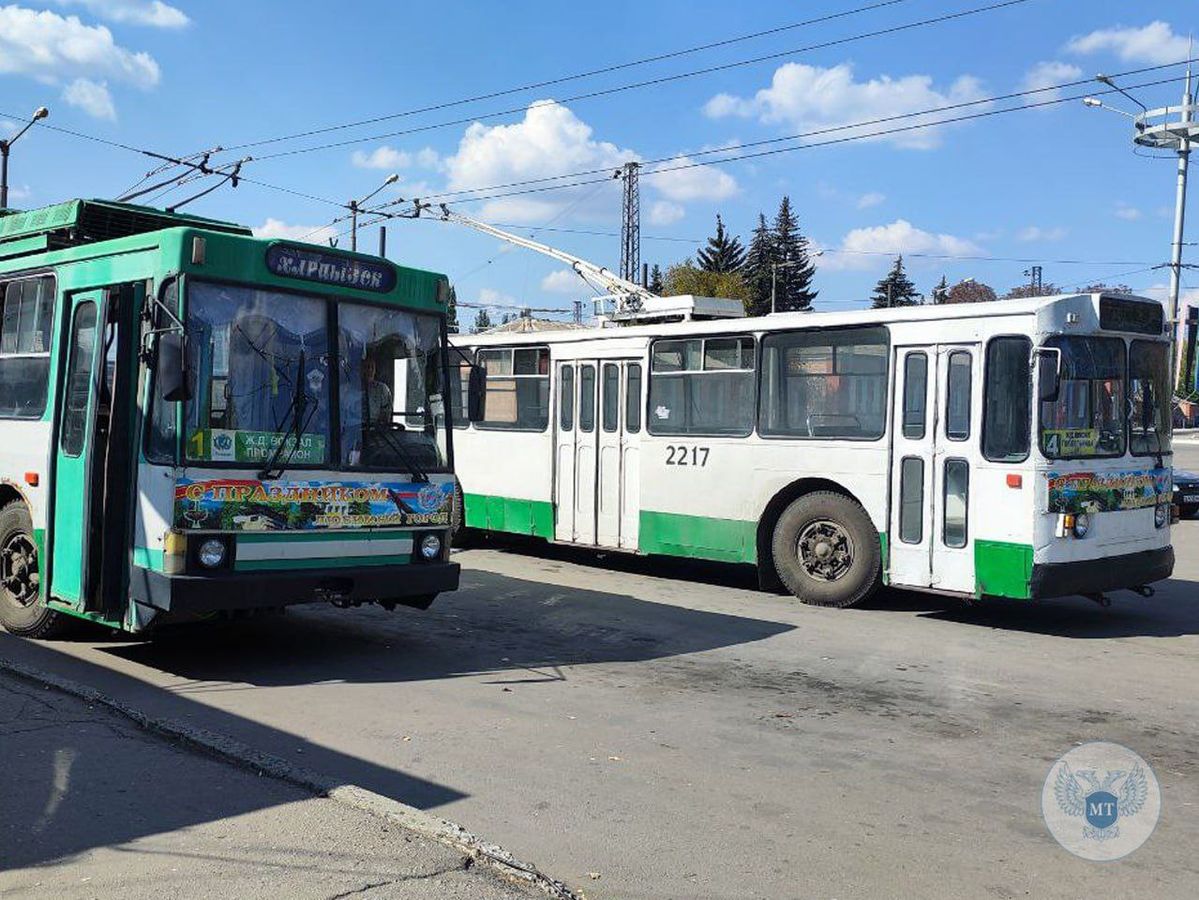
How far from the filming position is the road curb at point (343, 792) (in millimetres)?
4492

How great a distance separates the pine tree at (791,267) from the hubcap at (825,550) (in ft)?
228

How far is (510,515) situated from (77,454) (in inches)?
293

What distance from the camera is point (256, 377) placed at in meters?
7.72

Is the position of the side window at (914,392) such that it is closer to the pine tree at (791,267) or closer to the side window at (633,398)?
the side window at (633,398)

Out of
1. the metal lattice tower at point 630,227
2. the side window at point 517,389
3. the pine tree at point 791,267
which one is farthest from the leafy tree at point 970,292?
the side window at point 517,389

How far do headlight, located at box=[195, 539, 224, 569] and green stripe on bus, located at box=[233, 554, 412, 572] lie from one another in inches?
4.7

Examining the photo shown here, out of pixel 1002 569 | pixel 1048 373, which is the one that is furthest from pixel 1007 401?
pixel 1002 569

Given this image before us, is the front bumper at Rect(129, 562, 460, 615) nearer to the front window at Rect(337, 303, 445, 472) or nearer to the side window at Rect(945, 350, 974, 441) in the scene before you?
the front window at Rect(337, 303, 445, 472)

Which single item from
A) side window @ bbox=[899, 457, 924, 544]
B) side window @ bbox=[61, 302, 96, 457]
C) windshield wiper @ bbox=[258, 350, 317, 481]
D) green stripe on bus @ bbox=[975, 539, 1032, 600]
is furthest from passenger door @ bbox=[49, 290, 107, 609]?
green stripe on bus @ bbox=[975, 539, 1032, 600]

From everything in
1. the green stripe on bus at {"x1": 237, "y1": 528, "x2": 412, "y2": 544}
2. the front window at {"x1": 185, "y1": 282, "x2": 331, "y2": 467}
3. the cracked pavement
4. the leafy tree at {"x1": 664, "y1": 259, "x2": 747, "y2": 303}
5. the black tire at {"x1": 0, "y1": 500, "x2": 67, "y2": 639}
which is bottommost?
the cracked pavement

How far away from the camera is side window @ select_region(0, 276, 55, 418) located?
28.6 ft

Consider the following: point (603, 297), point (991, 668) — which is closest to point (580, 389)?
point (603, 297)

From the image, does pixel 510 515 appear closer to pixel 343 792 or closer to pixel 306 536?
pixel 306 536

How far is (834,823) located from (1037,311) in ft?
20.5
